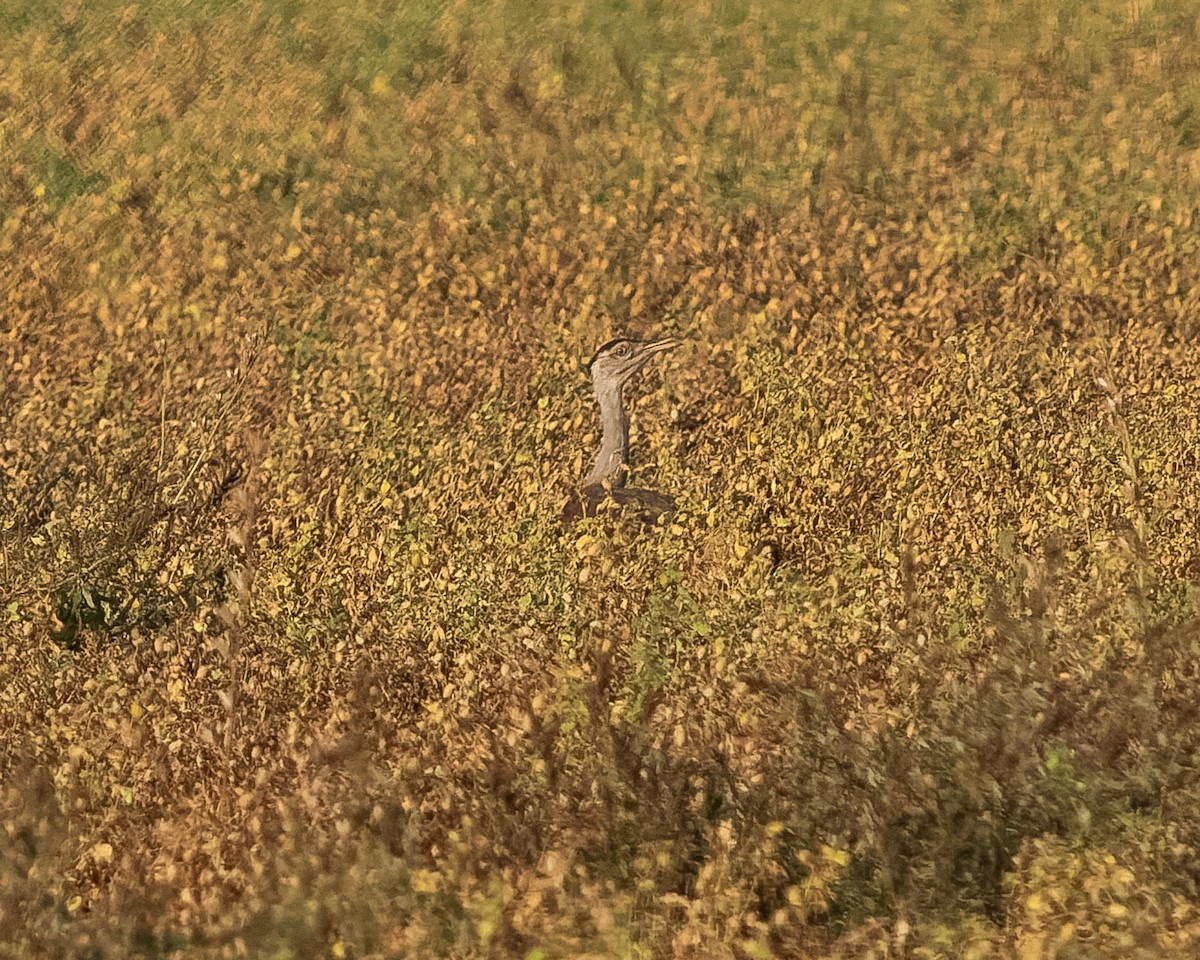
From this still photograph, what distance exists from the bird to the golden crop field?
111 mm

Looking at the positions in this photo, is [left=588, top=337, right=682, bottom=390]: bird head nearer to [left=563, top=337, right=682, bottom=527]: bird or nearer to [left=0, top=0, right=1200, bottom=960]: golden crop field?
[left=563, top=337, right=682, bottom=527]: bird

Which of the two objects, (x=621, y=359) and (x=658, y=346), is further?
(x=658, y=346)

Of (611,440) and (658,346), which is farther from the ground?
(658,346)

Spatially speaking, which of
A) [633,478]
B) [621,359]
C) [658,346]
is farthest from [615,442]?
[658,346]

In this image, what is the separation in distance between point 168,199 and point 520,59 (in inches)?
99.1

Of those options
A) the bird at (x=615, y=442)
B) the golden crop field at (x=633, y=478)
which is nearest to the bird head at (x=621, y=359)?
the bird at (x=615, y=442)

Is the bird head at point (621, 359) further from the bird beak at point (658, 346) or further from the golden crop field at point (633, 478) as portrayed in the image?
the golden crop field at point (633, 478)

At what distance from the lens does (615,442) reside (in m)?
6.41

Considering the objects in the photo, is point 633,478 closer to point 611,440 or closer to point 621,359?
point 611,440

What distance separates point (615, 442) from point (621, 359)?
1.63ft

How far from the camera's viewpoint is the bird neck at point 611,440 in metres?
6.34

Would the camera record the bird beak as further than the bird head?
Yes

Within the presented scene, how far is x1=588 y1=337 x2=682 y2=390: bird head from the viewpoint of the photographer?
6.55 meters

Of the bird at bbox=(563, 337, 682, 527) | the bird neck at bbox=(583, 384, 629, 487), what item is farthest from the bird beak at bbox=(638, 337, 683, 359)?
the bird neck at bbox=(583, 384, 629, 487)
